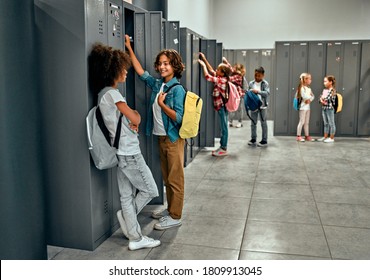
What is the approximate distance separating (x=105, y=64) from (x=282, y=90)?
7228 millimetres

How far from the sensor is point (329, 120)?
28.1 feet

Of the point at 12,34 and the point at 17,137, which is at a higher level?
the point at 12,34

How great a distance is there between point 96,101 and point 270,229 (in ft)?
6.83

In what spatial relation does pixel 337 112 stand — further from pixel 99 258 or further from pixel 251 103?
pixel 99 258

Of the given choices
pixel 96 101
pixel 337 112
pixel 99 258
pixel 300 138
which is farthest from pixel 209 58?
pixel 99 258

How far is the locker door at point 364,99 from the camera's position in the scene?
9.05 m

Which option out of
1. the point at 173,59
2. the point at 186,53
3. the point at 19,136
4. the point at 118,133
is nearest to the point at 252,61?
the point at 186,53

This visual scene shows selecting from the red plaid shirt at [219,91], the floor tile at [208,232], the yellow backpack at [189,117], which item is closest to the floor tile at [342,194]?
the floor tile at [208,232]

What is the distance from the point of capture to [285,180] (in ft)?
18.1

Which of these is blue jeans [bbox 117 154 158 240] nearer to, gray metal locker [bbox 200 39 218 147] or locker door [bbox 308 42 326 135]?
gray metal locker [bbox 200 39 218 147]

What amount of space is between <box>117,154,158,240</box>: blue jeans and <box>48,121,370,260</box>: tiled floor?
258 millimetres

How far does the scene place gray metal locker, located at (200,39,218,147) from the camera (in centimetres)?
721

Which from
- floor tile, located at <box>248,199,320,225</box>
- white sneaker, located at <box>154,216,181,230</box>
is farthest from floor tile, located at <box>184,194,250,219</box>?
white sneaker, located at <box>154,216,181,230</box>

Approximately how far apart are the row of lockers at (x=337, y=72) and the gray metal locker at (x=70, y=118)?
22.4 feet
